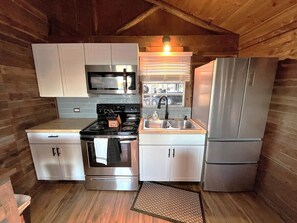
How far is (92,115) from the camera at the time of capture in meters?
2.51

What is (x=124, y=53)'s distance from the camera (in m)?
2.01

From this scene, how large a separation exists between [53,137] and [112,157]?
918 mm

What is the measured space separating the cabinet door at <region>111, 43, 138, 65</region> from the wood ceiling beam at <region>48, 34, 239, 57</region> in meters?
0.34

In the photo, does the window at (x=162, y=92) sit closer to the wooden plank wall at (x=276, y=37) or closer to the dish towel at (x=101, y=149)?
the dish towel at (x=101, y=149)

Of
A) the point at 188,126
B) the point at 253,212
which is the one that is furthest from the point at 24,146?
the point at 253,212

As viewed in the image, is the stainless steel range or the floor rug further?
the stainless steel range

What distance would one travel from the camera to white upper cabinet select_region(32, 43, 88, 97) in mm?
2006

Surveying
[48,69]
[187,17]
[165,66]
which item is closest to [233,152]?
[165,66]

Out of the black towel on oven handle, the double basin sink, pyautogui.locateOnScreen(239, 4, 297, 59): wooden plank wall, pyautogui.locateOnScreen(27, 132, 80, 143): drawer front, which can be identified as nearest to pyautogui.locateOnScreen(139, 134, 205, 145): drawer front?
the black towel on oven handle

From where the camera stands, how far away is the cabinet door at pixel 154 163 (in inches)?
76.9

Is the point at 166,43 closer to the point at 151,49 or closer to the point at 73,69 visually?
the point at 151,49

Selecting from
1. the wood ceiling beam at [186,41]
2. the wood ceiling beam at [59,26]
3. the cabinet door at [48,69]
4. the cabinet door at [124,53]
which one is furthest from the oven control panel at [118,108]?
the wood ceiling beam at [59,26]

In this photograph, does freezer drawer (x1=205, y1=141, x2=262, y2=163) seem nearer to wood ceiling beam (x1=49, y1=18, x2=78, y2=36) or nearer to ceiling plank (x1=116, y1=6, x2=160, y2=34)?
ceiling plank (x1=116, y1=6, x2=160, y2=34)

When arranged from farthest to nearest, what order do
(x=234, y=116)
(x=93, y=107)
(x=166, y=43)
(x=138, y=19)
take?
(x=93, y=107), (x=138, y=19), (x=166, y=43), (x=234, y=116)
